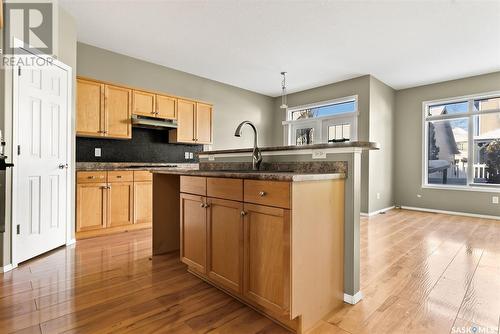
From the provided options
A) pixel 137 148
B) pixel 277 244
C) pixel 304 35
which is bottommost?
pixel 277 244

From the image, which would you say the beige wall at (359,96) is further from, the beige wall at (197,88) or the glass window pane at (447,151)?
the glass window pane at (447,151)

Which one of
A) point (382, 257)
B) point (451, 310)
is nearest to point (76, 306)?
point (451, 310)

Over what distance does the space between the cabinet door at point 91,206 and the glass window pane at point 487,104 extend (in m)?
6.64

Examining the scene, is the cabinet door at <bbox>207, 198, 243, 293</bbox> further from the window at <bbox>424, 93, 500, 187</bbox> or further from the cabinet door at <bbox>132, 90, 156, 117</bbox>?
the window at <bbox>424, 93, 500, 187</bbox>

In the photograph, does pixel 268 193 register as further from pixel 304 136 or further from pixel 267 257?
pixel 304 136

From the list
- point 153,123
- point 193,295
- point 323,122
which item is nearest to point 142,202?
point 153,123

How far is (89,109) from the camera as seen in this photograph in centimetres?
352

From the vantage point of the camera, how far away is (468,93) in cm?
491

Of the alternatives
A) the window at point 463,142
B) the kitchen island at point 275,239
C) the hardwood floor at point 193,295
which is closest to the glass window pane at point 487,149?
the window at point 463,142

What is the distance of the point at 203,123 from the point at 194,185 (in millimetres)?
2998

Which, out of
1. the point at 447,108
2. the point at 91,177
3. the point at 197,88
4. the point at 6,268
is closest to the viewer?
the point at 6,268

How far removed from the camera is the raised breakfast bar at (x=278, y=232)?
1.42 meters

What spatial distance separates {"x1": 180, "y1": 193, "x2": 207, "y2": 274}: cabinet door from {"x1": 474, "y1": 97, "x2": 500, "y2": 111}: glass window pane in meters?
5.74

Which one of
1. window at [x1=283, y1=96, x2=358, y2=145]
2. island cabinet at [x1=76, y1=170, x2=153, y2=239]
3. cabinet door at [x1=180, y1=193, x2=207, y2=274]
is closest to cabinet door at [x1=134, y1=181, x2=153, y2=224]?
island cabinet at [x1=76, y1=170, x2=153, y2=239]
